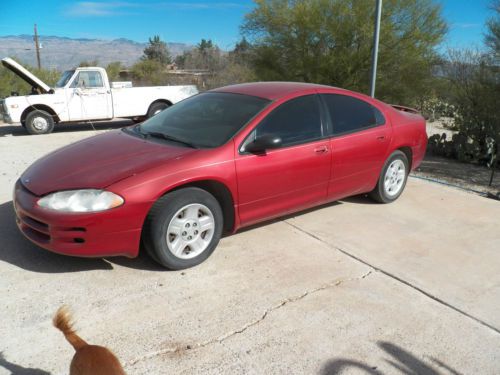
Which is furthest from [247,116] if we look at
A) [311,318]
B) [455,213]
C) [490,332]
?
[455,213]

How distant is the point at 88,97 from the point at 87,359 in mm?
10742

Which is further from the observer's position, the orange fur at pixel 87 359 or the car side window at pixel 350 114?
the car side window at pixel 350 114

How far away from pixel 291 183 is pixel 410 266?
50.9 inches

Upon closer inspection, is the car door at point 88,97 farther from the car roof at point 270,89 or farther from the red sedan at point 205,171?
the car roof at point 270,89

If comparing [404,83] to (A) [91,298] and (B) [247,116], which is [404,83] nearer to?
(B) [247,116]

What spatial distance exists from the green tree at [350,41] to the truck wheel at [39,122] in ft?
20.1

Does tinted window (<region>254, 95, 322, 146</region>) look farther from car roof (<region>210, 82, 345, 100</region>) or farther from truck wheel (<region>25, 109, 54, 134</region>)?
truck wheel (<region>25, 109, 54, 134</region>)

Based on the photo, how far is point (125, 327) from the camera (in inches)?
108

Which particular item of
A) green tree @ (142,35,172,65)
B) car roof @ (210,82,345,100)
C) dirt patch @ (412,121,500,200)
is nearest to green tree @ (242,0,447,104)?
dirt patch @ (412,121,500,200)

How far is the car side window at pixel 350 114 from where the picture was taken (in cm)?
451

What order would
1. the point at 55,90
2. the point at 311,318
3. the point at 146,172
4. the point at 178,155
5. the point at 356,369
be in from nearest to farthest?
the point at 356,369 → the point at 311,318 → the point at 146,172 → the point at 178,155 → the point at 55,90

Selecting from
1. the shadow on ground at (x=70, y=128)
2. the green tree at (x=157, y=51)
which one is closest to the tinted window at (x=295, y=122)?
the shadow on ground at (x=70, y=128)

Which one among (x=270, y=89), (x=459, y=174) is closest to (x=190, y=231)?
(x=270, y=89)

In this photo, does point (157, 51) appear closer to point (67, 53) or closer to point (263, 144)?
point (263, 144)
